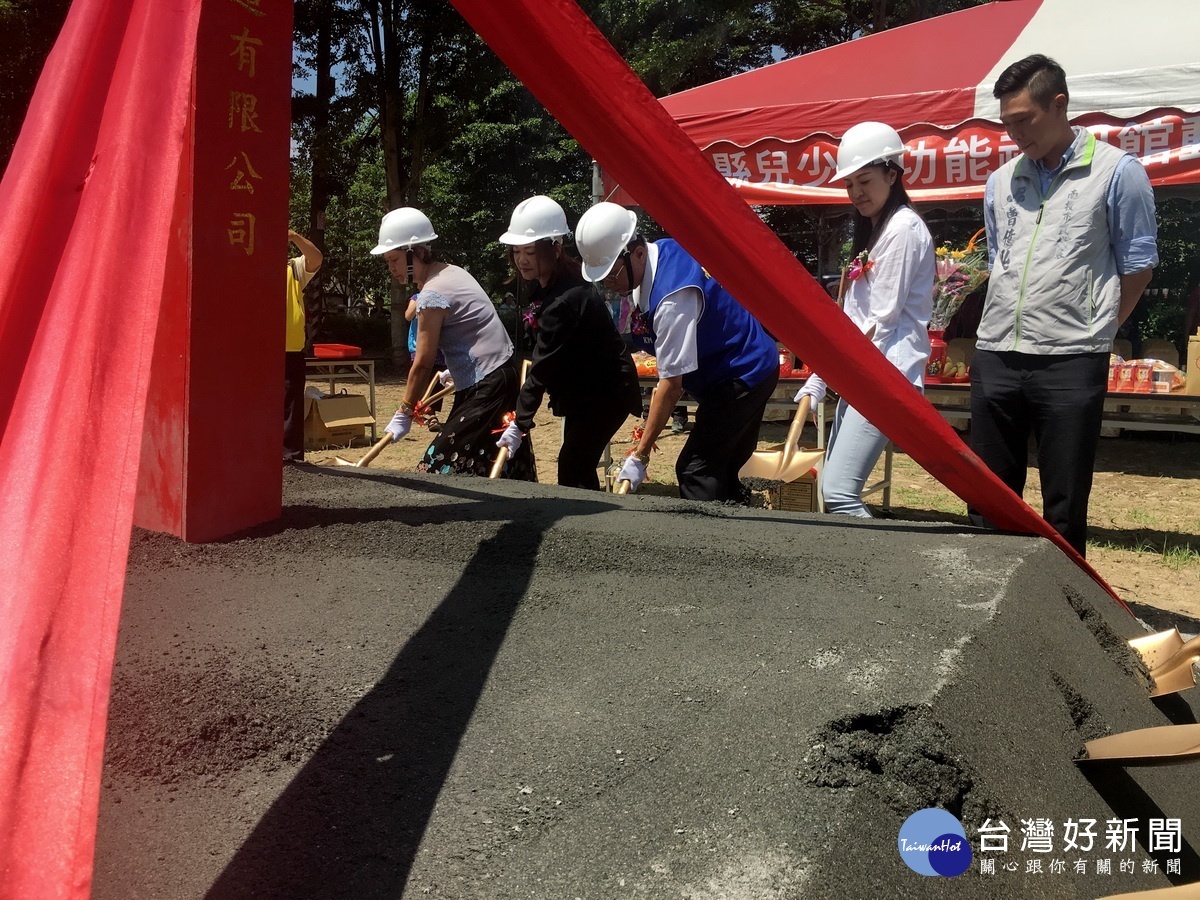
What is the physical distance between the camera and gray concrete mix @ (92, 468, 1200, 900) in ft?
3.62

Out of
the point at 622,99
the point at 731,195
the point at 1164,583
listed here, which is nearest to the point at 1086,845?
the point at 731,195

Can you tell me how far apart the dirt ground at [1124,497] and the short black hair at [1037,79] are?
1.97 m

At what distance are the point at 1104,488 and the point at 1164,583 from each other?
222cm

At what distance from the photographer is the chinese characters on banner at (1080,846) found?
47.7 inches

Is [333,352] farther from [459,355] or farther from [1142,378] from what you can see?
[1142,378]

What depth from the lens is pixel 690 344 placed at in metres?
3.00

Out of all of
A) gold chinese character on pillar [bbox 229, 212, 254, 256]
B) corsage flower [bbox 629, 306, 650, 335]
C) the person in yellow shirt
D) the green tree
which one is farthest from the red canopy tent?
the green tree

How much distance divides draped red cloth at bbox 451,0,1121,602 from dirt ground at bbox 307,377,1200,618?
1.79 m

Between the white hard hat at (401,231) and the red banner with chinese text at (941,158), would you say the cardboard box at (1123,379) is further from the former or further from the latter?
the white hard hat at (401,231)

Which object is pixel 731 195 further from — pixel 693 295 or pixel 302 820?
pixel 302 820

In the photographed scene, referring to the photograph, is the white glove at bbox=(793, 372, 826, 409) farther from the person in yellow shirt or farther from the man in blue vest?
the person in yellow shirt

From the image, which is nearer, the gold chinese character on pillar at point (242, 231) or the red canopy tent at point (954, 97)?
the gold chinese character on pillar at point (242, 231)

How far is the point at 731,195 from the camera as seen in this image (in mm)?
2082

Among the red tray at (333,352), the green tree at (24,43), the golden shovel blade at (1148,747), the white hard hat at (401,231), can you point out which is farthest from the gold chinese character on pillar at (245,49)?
the green tree at (24,43)
